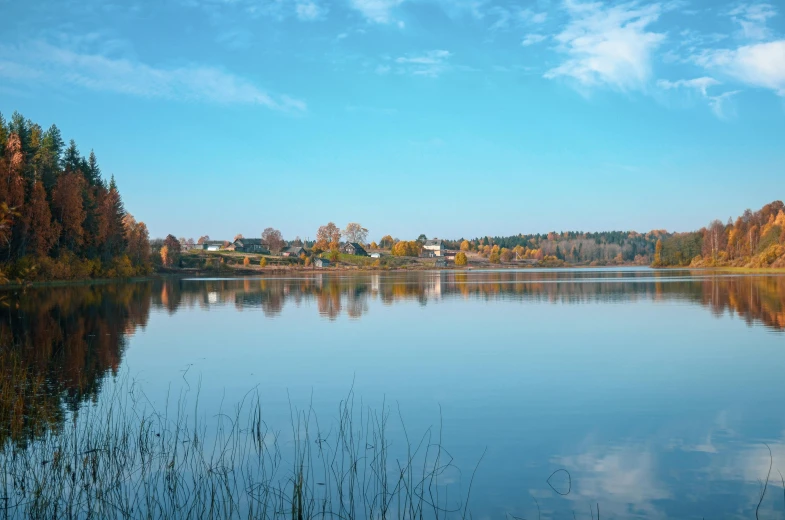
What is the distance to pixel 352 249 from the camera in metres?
179

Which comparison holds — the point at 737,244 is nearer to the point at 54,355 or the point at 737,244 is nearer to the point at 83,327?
the point at 83,327

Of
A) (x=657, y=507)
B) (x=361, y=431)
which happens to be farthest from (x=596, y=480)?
(x=361, y=431)

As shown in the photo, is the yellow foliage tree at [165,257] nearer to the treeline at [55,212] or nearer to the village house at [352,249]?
the treeline at [55,212]

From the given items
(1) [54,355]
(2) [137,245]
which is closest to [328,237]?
(2) [137,245]

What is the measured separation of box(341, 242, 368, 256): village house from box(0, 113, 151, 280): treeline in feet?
310

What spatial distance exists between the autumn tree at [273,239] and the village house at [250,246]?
6.62 feet

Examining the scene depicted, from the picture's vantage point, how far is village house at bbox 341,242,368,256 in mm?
178250

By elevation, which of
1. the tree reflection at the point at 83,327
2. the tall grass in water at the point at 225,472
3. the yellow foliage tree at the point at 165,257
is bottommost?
the tall grass in water at the point at 225,472

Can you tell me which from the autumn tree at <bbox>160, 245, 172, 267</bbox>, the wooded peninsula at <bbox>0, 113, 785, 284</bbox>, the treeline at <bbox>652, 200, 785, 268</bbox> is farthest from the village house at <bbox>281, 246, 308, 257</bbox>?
the treeline at <bbox>652, 200, 785, 268</bbox>

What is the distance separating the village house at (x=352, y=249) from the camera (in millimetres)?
178250

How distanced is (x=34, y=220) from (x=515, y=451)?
58534 mm

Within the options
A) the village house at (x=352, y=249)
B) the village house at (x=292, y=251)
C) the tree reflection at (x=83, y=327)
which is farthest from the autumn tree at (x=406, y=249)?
the tree reflection at (x=83, y=327)

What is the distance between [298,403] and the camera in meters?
13.4

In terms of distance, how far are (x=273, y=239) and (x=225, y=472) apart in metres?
175
